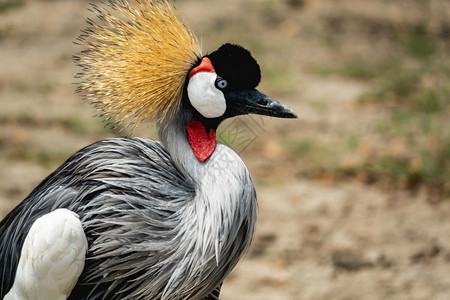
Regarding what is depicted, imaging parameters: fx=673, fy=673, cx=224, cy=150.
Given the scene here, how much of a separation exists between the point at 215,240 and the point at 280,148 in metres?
2.66

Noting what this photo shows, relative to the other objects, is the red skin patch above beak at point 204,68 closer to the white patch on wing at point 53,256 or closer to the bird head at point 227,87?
the bird head at point 227,87

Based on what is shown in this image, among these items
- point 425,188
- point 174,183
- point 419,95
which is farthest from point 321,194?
point 174,183

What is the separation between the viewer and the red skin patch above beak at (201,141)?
83.7 inches

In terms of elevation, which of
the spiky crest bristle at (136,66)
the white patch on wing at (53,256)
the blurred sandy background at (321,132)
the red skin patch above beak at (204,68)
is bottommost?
the white patch on wing at (53,256)

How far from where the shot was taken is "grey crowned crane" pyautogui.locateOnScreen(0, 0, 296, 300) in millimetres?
2037

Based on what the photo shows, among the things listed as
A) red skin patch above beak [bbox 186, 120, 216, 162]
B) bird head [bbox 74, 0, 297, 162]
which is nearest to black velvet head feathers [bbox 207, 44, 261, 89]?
bird head [bbox 74, 0, 297, 162]

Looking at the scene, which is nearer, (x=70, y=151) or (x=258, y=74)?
(x=258, y=74)

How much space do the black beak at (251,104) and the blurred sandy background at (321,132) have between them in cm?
17

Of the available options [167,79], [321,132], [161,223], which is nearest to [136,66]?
[167,79]

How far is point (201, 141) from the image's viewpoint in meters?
2.13

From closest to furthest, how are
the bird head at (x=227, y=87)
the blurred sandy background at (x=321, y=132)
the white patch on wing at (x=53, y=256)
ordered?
the white patch on wing at (x=53, y=256) → the bird head at (x=227, y=87) → the blurred sandy background at (x=321, y=132)

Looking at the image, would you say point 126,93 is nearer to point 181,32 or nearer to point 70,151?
point 181,32

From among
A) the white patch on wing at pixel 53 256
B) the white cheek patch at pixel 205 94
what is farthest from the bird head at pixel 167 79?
the white patch on wing at pixel 53 256

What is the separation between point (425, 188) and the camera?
160 inches
